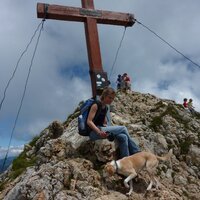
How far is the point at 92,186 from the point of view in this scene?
10445 millimetres

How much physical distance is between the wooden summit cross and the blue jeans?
2423 mm

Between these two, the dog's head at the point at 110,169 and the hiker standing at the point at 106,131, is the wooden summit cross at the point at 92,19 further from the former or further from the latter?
the dog's head at the point at 110,169

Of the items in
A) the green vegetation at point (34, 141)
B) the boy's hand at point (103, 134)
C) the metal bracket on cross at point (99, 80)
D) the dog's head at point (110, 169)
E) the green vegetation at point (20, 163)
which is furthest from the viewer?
the green vegetation at point (34, 141)

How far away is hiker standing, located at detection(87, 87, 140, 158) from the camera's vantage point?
1093 cm

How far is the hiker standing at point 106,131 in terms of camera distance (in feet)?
35.9

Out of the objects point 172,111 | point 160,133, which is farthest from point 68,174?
point 172,111

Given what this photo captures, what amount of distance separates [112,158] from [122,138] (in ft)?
2.68

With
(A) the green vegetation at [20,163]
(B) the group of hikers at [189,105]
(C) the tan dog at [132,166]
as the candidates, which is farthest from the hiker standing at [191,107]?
(C) the tan dog at [132,166]

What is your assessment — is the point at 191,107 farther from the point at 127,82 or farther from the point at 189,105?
the point at 127,82

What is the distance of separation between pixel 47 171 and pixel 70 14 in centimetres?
625

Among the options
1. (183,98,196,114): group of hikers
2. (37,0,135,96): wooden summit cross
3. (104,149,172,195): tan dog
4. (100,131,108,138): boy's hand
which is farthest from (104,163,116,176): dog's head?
(183,98,196,114): group of hikers

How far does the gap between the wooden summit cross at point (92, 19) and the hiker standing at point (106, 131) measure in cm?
223

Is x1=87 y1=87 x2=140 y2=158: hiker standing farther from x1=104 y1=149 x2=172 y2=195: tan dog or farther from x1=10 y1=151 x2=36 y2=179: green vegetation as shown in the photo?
x1=10 y1=151 x2=36 y2=179: green vegetation

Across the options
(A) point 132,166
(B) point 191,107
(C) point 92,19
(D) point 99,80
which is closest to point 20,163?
(D) point 99,80
